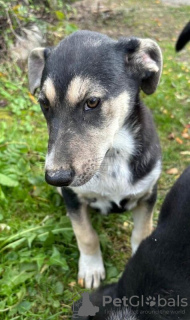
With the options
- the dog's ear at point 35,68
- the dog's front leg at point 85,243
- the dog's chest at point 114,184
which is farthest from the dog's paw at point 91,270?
the dog's ear at point 35,68

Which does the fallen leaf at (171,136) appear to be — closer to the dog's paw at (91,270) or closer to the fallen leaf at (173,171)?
the fallen leaf at (173,171)

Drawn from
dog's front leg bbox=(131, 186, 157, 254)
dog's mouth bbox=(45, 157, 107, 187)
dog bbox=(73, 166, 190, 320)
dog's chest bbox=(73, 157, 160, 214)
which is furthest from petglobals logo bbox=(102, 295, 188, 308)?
dog's front leg bbox=(131, 186, 157, 254)

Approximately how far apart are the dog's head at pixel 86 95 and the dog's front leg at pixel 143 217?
2.74 ft

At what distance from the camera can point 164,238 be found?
2230 mm

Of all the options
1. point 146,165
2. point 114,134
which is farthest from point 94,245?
point 114,134

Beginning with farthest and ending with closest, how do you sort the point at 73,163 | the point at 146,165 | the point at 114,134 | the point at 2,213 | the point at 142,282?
the point at 2,213 → the point at 146,165 → the point at 114,134 → the point at 73,163 → the point at 142,282

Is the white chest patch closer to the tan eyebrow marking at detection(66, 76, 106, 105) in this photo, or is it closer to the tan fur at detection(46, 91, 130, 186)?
the tan fur at detection(46, 91, 130, 186)

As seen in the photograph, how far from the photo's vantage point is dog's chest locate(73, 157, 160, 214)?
2744 millimetres

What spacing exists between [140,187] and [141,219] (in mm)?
418

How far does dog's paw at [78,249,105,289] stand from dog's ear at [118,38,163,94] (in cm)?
150

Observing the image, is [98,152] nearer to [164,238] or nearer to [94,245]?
[164,238]

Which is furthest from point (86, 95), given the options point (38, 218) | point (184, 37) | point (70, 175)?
point (184, 37)

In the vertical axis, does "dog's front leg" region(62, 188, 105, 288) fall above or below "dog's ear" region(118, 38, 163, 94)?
below

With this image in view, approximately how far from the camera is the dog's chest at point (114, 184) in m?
2.74
